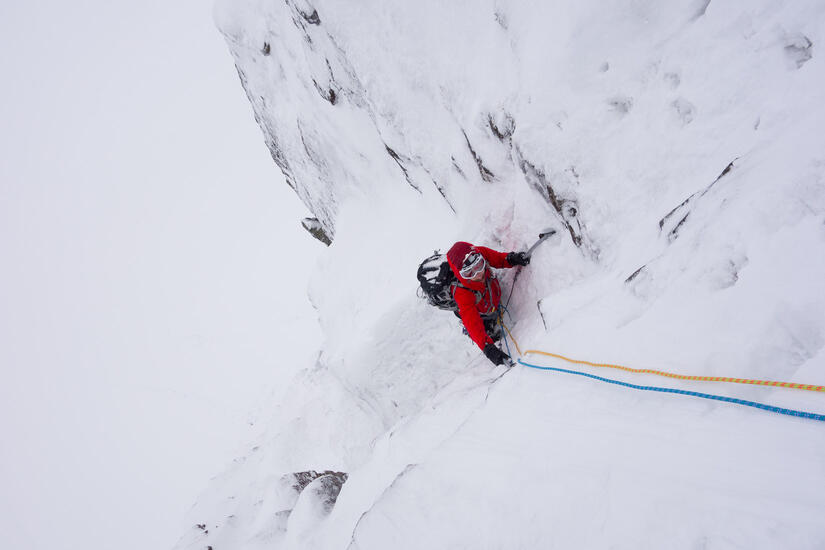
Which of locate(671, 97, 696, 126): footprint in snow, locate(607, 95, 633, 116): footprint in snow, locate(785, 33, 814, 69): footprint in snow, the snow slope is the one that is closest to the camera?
the snow slope

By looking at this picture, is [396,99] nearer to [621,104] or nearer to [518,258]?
[518,258]

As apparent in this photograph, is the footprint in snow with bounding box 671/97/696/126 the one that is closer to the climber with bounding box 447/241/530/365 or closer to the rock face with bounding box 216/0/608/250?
the rock face with bounding box 216/0/608/250

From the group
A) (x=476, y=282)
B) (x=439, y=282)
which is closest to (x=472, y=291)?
(x=476, y=282)

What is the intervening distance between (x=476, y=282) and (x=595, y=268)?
1477 millimetres

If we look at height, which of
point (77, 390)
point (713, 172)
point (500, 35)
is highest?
point (77, 390)

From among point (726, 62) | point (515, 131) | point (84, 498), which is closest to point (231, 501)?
point (515, 131)

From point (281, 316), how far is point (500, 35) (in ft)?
273

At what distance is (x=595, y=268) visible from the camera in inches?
186

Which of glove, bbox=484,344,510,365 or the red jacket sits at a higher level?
the red jacket

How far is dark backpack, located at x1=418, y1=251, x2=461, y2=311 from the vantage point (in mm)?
5578

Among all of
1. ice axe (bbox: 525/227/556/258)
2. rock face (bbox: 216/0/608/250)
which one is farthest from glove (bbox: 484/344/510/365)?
rock face (bbox: 216/0/608/250)

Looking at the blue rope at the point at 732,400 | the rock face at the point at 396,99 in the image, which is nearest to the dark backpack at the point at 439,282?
the rock face at the point at 396,99

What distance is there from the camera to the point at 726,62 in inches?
140

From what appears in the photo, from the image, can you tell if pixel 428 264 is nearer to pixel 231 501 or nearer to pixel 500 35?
pixel 500 35
